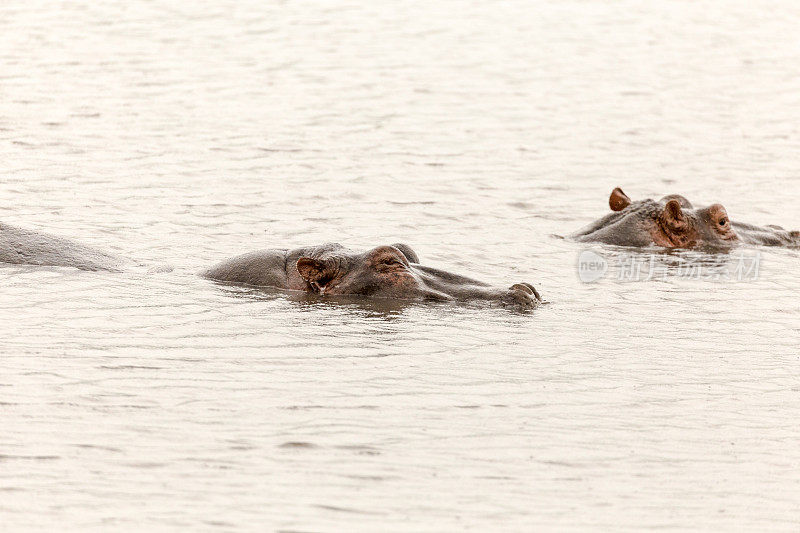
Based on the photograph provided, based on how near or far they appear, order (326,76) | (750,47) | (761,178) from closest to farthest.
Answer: (761,178), (326,76), (750,47)

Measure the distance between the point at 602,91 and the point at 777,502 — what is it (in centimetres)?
1552

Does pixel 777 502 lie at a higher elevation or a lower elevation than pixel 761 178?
lower

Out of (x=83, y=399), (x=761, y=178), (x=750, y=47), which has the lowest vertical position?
(x=83, y=399)

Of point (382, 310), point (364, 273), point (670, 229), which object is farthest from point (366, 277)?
point (670, 229)

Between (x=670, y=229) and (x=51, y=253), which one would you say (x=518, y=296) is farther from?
(x=670, y=229)

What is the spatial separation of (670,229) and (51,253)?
18.4ft

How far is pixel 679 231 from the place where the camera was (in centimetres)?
1259

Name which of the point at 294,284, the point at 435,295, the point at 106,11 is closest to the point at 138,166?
the point at 294,284

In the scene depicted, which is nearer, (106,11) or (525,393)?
(525,393)

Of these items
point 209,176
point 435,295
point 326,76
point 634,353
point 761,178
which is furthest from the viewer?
point 326,76

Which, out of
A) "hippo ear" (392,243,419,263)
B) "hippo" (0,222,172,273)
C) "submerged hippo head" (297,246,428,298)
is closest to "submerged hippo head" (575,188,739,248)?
"hippo ear" (392,243,419,263)

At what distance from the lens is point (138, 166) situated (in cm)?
1502

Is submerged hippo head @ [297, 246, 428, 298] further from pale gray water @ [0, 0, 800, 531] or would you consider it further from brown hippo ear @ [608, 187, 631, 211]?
brown hippo ear @ [608, 187, 631, 211]

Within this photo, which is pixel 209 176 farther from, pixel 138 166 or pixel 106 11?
pixel 106 11
